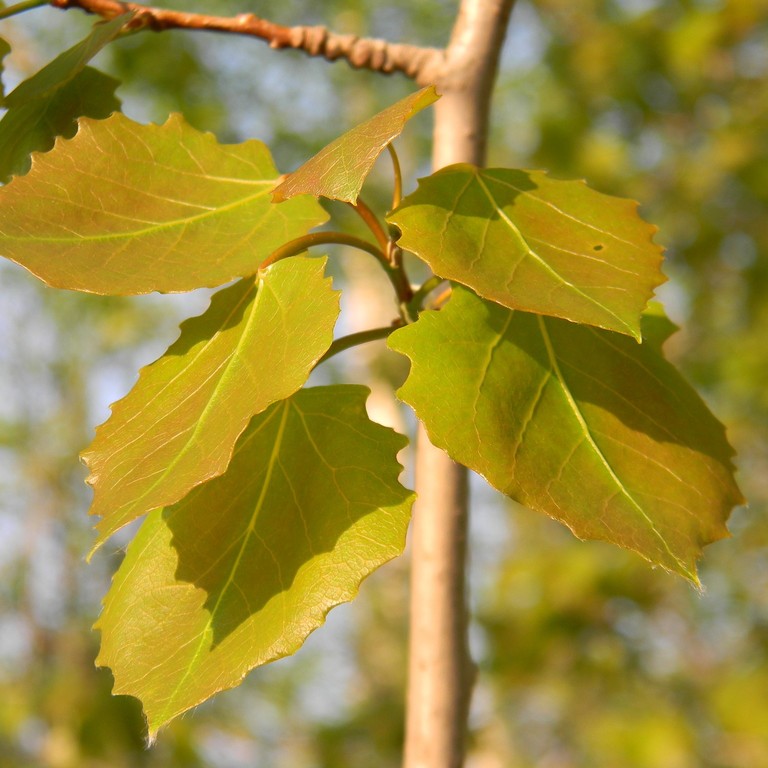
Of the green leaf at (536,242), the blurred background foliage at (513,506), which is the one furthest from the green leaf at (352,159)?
the blurred background foliage at (513,506)

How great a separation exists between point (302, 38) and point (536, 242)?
289 mm

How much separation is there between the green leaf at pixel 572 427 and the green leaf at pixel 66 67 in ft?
0.68

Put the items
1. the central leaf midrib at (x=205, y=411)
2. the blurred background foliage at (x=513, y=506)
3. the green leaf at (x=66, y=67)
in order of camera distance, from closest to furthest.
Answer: the central leaf midrib at (x=205, y=411) → the green leaf at (x=66, y=67) → the blurred background foliage at (x=513, y=506)

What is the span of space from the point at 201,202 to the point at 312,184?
4.2 inches

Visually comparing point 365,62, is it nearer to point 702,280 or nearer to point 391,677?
point 702,280

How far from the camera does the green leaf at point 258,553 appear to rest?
1.15 ft

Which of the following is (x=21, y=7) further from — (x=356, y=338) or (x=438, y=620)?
(x=438, y=620)

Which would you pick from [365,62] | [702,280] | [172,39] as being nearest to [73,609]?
[172,39]

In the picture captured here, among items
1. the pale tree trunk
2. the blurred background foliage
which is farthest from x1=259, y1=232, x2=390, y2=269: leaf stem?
the blurred background foliage

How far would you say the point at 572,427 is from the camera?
0.37 meters

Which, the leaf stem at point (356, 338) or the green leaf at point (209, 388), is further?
the leaf stem at point (356, 338)

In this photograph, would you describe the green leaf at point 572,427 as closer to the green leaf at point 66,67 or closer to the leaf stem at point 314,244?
the leaf stem at point 314,244

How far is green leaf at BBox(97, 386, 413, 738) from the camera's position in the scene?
0.35m

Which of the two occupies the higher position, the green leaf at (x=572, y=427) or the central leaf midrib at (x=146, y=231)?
the central leaf midrib at (x=146, y=231)
